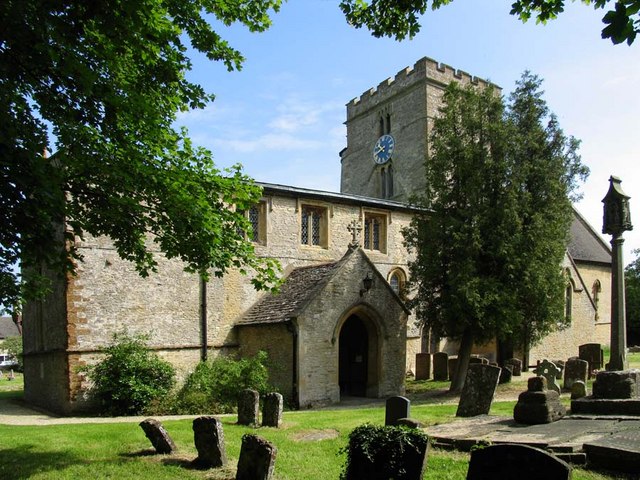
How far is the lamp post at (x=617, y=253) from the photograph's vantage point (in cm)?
1240

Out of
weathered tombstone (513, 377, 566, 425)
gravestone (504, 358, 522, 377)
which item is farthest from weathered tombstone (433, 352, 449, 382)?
weathered tombstone (513, 377, 566, 425)

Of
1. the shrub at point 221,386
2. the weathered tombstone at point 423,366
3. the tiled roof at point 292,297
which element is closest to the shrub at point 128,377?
the shrub at point 221,386

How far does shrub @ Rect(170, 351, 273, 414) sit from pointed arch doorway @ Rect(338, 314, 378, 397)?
3984mm

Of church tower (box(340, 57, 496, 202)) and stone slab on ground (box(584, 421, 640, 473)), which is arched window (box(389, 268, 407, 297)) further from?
stone slab on ground (box(584, 421, 640, 473))

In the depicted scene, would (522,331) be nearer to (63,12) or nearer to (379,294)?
(379,294)

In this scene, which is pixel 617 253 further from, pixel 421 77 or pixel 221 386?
pixel 421 77

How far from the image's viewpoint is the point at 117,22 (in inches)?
267

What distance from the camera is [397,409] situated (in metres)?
10.4

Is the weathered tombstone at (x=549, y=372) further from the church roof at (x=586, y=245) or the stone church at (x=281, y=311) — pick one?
the church roof at (x=586, y=245)

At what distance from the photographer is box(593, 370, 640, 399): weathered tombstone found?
36.8 ft

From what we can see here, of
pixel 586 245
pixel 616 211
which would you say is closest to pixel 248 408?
pixel 616 211

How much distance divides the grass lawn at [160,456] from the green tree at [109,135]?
272cm

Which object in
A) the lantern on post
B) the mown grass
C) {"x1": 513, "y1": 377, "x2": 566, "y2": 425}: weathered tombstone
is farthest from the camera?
the lantern on post

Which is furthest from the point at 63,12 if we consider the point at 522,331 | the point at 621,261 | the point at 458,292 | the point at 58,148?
the point at 522,331
